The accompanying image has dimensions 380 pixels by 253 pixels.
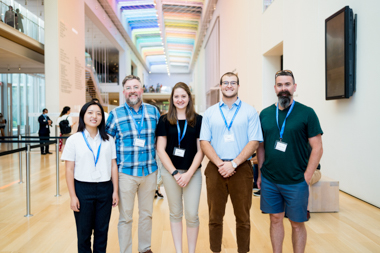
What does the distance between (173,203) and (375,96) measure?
3.64 meters

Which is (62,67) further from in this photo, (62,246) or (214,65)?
(214,65)

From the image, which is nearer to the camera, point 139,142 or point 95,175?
point 95,175

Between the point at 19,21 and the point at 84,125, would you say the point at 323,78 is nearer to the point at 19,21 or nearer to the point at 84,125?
the point at 84,125

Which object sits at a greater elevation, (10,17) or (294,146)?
(10,17)

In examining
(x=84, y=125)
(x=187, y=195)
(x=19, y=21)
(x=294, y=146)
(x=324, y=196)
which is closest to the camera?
(x=294, y=146)

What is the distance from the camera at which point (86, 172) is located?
2346 mm

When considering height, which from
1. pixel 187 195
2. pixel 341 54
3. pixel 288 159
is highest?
pixel 341 54

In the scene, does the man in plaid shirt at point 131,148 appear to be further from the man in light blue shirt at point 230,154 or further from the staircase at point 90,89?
the staircase at point 90,89

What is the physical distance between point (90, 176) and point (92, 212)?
0.32 metres

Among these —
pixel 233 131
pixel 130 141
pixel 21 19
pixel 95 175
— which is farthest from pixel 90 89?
pixel 233 131

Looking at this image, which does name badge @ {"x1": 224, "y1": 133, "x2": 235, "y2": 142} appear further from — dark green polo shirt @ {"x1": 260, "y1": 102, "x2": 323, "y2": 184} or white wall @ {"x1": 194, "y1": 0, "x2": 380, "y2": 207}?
white wall @ {"x1": 194, "y1": 0, "x2": 380, "y2": 207}

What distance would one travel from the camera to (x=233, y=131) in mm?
2568

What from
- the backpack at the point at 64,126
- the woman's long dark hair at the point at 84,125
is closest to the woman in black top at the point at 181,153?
the woman's long dark hair at the point at 84,125

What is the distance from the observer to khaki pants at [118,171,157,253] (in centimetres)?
264
